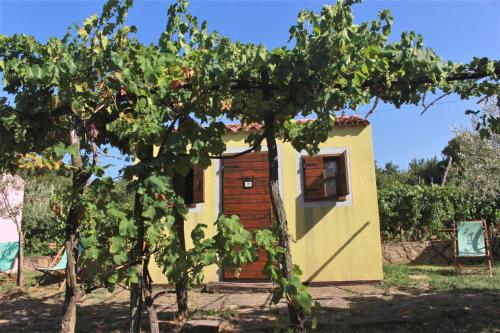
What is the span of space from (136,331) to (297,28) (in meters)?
2.98

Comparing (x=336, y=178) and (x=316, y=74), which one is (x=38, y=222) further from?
(x=316, y=74)

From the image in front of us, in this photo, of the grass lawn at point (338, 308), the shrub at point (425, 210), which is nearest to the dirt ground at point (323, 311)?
the grass lawn at point (338, 308)

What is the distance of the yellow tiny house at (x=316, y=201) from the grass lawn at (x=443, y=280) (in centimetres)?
60

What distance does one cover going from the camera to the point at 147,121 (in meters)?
3.60

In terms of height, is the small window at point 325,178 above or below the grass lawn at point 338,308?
above

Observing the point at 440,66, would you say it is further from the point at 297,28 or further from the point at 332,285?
the point at 332,285

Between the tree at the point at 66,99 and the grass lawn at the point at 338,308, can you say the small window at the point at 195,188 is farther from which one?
the tree at the point at 66,99

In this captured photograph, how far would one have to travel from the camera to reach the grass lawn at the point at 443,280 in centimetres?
704

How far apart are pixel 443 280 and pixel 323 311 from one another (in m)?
4.15

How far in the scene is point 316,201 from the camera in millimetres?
7969

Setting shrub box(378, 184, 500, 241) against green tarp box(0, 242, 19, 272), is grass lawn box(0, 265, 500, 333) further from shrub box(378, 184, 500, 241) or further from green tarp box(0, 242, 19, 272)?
shrub box(378, 184, 500, 241)

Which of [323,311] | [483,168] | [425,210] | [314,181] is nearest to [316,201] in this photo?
[314,181]

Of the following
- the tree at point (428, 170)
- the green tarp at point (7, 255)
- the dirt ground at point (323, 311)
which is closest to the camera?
the dirt ground at point (323, 311)

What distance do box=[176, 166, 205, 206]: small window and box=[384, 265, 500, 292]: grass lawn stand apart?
11.8 ft
